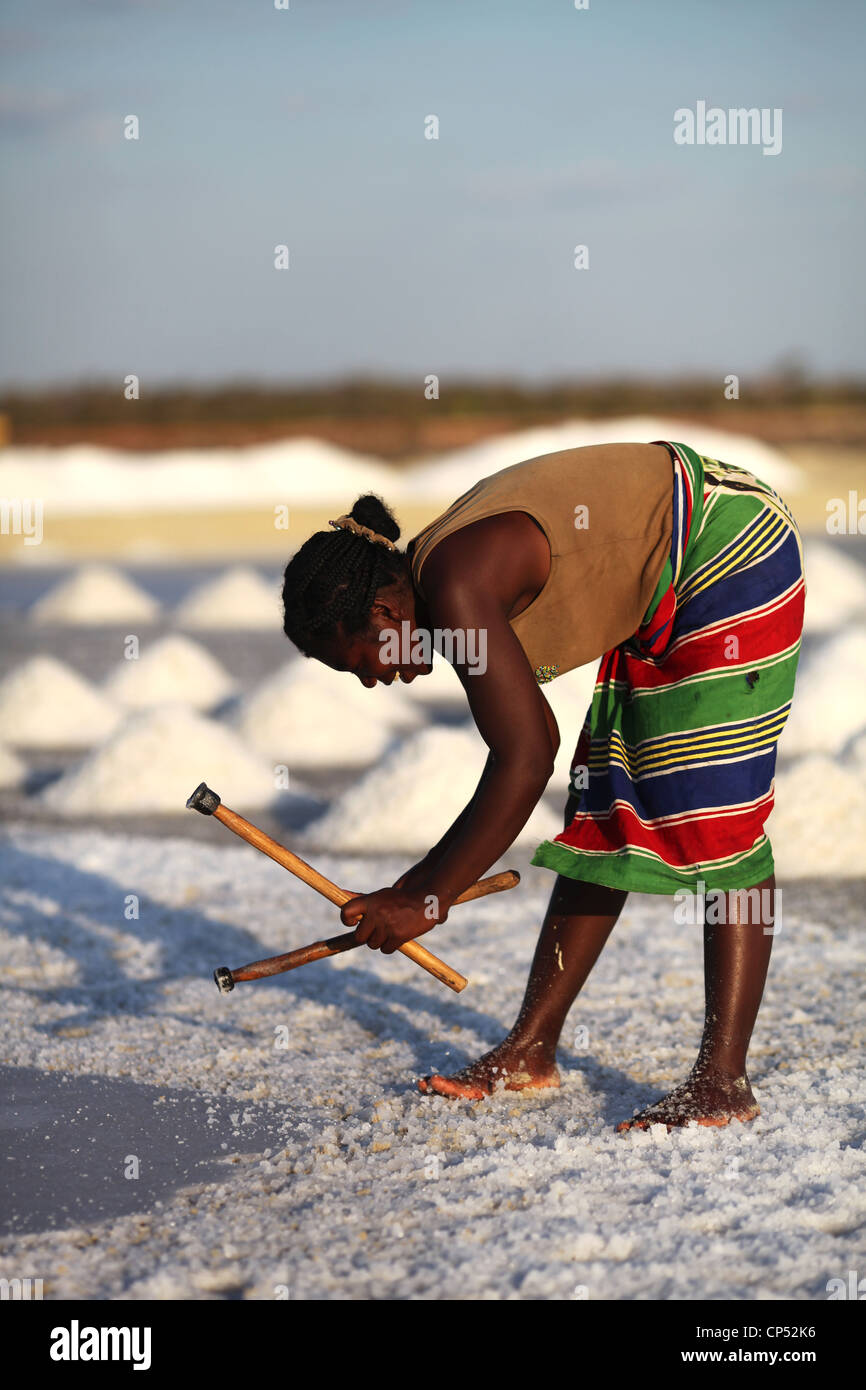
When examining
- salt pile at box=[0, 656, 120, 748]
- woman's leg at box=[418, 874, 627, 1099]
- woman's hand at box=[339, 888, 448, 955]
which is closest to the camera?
woman's hand at box=[339, 888, 448, 955]

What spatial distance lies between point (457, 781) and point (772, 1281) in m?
2.74

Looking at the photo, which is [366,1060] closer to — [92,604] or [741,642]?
[741,642]

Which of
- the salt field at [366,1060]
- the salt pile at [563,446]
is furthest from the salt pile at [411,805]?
the salt pile at [563,446]

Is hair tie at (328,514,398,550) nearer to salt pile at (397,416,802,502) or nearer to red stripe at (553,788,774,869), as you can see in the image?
red stripe at (553,788,774,869)

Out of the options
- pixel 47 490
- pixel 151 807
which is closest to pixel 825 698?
pixel 151 807

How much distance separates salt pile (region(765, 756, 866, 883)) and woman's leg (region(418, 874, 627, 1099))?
1784 millimetres

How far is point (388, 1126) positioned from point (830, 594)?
25.7 feet

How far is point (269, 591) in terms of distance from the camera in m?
11.4

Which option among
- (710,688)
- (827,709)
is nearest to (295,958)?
(710,688)

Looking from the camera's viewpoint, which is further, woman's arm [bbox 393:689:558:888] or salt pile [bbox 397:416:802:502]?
salt pile [bbox 397:416:802:502]

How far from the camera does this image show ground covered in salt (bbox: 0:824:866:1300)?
1.81 metres

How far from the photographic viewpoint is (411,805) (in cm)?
439

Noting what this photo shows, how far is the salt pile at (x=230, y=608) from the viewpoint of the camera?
10305 mm

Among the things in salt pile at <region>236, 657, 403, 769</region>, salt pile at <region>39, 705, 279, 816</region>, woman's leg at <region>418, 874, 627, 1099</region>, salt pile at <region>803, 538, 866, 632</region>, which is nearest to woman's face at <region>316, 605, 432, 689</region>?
woman's leg at <region>418, 874, 627, 1099</region>
